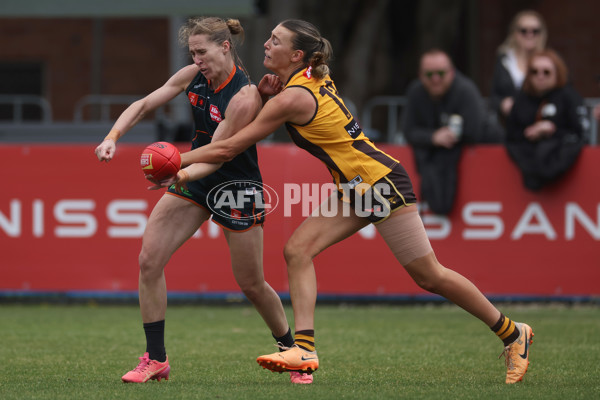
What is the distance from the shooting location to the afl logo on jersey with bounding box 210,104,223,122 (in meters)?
6.20

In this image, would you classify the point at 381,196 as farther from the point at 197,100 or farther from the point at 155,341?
the point at 155,341

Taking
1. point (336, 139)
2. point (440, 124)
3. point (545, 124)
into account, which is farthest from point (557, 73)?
point (336, 139)

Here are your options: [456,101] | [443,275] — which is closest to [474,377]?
[443,275]

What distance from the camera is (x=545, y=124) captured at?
406 inches

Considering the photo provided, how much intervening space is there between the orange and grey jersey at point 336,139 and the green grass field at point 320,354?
1226 millimetres

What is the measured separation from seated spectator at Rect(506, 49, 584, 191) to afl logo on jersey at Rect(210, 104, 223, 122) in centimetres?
498

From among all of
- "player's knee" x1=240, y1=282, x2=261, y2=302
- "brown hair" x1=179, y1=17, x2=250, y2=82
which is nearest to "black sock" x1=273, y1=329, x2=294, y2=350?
"player's knee" x1=240, y1=282, x2=261, y2=302

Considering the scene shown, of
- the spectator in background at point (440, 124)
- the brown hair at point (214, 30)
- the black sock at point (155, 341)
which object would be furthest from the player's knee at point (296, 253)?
the spectator in background at point (440, 124)

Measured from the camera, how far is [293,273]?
6.05 meters

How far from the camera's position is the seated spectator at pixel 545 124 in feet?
33.9

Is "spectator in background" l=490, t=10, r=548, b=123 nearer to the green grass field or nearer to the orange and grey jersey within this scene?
the green grass field

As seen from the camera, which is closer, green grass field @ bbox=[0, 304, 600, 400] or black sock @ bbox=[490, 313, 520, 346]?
green grass field @ bbox=[0, 304, 600, 400]

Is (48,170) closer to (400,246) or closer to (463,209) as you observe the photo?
(463,209)

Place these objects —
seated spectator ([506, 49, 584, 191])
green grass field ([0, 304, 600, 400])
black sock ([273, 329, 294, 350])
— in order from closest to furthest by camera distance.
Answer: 1. green grass field ([0, 304, 600, 400])
2. black sock ([273, 329, 294, 350])
3. seated spectator ([506, 49, 584, 191])
